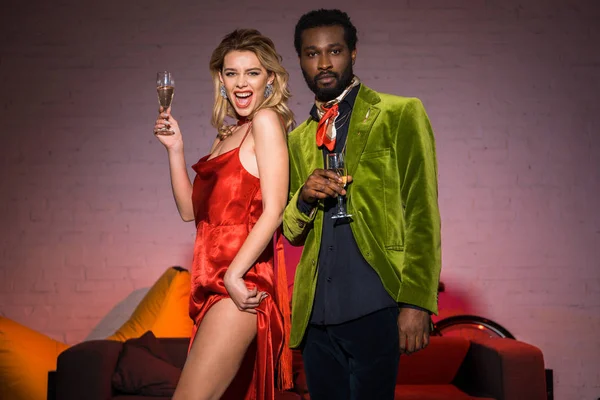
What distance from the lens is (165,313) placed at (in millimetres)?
4504

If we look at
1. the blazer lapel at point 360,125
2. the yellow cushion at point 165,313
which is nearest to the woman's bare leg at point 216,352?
the blazer lapel at point 360,125

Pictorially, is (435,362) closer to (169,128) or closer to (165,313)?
(165,313)

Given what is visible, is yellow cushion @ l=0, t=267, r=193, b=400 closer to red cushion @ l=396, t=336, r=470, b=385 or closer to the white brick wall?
the white brick wall

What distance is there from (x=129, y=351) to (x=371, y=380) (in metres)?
2.43

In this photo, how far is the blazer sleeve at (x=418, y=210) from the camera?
188 centimetres

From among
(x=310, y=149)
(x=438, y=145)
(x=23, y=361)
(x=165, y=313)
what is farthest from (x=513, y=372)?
(x=23, y=361)

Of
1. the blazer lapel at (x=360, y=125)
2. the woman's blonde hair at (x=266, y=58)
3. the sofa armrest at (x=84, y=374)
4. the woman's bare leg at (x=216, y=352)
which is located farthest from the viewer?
the sofa armrest at (x=84, y=374)

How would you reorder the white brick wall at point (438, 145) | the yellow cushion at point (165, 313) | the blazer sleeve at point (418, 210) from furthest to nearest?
the white brick wall at point (438, 145), the yellow cushion at point (165, 313), the blazer sleeve at point (418, 210)

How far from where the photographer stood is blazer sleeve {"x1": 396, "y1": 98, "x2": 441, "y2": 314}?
188 centimetres

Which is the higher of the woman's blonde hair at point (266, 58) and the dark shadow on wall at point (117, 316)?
the woman's blonde hair at point (266, 58)

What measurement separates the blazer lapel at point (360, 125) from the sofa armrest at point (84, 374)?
2353mm

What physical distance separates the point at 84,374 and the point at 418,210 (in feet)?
8.28

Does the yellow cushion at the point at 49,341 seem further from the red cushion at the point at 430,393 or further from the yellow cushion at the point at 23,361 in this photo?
the red cushion at the point at 430,393

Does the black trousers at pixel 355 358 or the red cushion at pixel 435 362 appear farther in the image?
the red cushion at pixel 435 362
